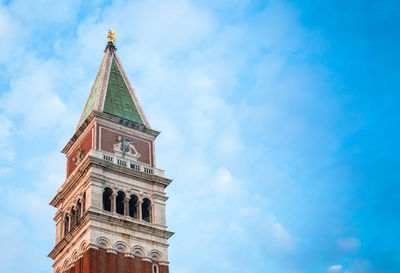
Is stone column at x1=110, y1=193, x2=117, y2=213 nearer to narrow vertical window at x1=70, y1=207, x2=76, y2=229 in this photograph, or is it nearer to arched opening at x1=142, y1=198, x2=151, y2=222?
arched opening at x1=142, y1=198, x2=151, y2=222

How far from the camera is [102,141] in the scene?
8331 cm

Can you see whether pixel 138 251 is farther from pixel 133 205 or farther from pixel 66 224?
pixel 66 224

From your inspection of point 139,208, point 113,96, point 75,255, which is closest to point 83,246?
point 75,255

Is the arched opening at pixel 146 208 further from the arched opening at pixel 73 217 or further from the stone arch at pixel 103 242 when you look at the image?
the arched opening at pixel 73 217

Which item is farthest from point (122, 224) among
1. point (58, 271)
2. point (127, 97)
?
point (127, 97)

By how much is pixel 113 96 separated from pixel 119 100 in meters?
0.99

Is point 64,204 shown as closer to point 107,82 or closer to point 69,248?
point 69,248

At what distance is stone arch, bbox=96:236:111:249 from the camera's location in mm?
73625

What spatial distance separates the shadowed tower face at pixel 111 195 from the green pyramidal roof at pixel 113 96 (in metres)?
0.14

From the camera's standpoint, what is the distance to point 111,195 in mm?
79062

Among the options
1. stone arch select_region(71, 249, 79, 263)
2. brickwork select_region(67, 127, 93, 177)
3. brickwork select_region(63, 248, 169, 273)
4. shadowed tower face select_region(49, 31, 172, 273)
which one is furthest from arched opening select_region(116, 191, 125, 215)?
brickwork select_region(67, 127, 93, 177)

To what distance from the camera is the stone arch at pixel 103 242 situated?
2899 inches

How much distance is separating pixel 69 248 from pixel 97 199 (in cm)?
672

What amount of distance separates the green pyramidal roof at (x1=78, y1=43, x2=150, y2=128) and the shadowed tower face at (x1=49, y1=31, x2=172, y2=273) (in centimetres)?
14
